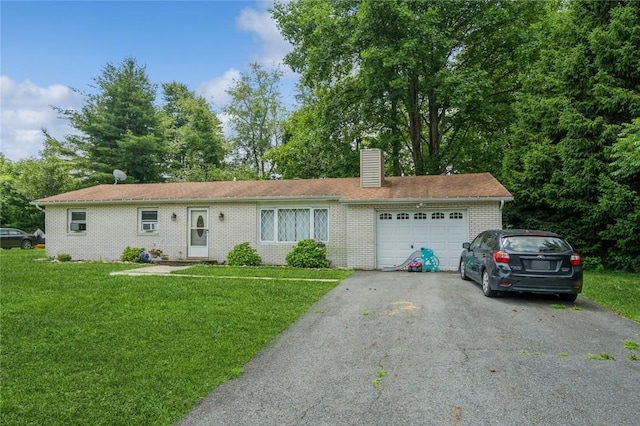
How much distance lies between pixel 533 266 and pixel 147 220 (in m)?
13.8

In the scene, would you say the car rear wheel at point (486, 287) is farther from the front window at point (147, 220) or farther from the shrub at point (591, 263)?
the front window at point (147, 220)

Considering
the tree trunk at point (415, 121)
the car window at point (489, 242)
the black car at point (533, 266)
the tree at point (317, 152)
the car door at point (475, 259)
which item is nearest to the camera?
the black car at point (533, 266)

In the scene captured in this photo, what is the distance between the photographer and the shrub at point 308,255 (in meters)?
13.9

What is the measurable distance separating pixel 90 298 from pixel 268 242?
7.61 metres

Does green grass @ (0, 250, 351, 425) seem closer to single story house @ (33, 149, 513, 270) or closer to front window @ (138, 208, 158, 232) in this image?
single story house @ (33, 149, 513, 270)

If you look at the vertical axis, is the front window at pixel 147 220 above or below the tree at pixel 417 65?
below

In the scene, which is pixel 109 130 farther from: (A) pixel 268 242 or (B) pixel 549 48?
(B) pixel 549 48

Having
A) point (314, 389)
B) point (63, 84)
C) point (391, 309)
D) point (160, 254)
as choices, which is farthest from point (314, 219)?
point (63, 84)

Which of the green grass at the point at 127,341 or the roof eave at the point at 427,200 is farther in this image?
the roof eave at the point at 427,200

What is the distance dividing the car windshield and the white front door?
10.9 metres

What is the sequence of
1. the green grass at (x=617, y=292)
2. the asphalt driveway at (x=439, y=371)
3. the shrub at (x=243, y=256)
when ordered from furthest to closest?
the shrub at (x=243, y=256) < the green grass at (x=617, y=292) < the asphalt driveway at (x=439, y=371)

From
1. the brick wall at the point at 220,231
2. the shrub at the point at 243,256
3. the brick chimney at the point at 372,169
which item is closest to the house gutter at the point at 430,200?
the brick wall at the point at 220,231

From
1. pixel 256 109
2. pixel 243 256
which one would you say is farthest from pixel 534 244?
pixel 256 109

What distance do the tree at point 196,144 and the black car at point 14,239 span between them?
11.6 metres
